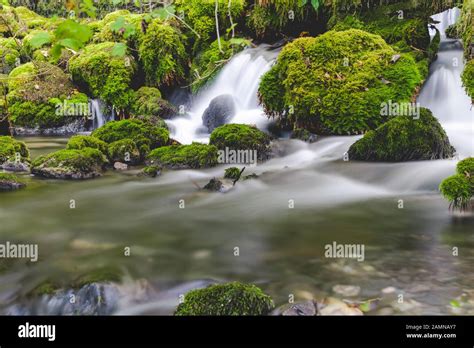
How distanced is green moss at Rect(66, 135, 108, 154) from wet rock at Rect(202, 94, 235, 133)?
2.99 m

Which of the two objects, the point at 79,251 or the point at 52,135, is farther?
the point at 52,135

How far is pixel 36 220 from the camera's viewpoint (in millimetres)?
6027

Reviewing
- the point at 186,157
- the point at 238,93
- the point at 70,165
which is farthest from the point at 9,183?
the point at 238,93

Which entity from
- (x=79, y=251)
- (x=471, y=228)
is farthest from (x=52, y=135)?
(x=471, y=228)

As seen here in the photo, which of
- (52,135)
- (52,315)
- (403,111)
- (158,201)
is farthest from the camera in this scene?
(52,135)

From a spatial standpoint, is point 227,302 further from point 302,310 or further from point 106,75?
point 106,75

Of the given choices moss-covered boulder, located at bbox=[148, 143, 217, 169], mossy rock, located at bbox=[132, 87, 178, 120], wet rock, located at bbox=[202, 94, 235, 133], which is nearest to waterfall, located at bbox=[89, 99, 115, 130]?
mossy rock, located at bbox=[132, 87, 178, 120]

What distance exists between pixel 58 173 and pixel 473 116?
789 centimetres

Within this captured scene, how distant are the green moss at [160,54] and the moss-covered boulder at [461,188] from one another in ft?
29.6

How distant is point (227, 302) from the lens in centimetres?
353

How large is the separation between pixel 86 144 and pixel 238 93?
4421 millimetres

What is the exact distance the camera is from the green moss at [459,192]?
5770mm

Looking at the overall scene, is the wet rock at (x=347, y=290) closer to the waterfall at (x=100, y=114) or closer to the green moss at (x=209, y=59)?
the green moss at (x=209, y=59)
